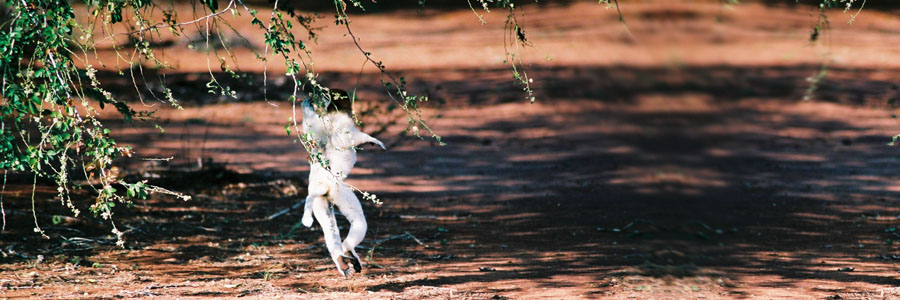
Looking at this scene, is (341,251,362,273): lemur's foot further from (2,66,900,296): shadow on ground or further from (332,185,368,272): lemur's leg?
(2,66,900,296): shadow on ground

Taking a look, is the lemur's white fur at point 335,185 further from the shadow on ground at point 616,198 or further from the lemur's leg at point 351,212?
the shadow on ground at point 616,198

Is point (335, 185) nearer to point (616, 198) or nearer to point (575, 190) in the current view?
point (616, 198)

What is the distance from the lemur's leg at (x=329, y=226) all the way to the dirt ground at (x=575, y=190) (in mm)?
388

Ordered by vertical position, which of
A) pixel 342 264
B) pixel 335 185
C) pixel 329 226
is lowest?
pixel 342 264

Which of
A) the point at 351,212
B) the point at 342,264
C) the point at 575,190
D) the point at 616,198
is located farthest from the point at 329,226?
the point at 575,190

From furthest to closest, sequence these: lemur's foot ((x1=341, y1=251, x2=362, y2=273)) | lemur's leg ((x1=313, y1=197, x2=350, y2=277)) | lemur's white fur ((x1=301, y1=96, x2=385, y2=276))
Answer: lemur's foot ((x1=341, y1=251, x2=362, y2=273))
lemur's leg ((x1=313, y1=197, x2=350, y2=277))
lemur's white fur ((x1=301, y1=96, x2=385, y2=276))

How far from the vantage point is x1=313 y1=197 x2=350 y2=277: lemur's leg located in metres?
5.97

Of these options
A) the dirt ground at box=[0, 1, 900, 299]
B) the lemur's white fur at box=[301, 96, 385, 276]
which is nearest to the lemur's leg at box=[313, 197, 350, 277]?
the lemur's white fur at box=[301, 96, 385, 276]

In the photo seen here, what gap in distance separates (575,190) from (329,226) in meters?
5.22

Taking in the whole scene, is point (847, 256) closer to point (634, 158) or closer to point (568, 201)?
point (568, 201)

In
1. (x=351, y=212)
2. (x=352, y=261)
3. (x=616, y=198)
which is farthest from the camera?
(x=616, y=198)

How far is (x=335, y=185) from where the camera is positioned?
598 centimetres

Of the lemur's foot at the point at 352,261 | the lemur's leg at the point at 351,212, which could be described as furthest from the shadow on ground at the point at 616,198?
the lemur's leg at the point at 351,212

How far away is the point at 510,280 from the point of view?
6582mm
